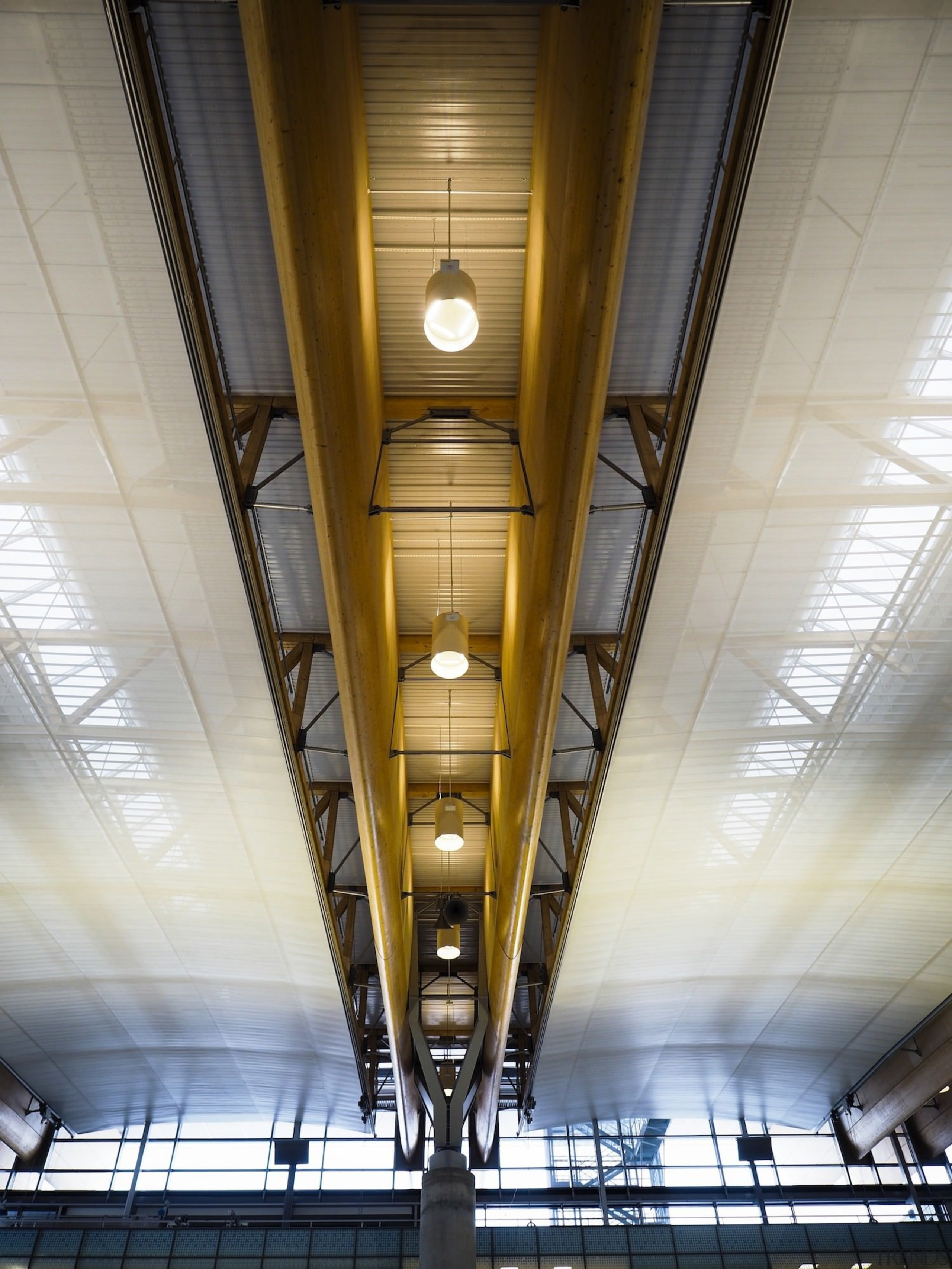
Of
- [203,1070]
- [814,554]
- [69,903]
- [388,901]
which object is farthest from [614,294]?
[203,1070]

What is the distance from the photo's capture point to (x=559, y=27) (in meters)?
9.68

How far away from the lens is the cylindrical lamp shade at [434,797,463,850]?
19750 mm

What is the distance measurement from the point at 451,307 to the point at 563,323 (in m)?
1.33

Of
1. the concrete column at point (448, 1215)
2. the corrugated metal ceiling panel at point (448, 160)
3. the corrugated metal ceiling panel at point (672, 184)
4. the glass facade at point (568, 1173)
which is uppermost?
the corrugated metal ceiling panel at point (448, 160)

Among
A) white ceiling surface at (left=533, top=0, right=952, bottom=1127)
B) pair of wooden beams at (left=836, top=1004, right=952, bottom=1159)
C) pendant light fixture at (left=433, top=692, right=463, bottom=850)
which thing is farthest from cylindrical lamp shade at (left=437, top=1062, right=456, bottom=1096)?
pendant light fixture at (left=433, top=692, right=463, bottom=850)

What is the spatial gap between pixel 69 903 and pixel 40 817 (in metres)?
4.64

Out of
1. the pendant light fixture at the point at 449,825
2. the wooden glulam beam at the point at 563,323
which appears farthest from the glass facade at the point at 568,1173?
the wooden glulam beam at the point at 563,323

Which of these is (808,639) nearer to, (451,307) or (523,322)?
(523,322)

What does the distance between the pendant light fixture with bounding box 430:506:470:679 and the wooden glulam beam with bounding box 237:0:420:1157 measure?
3.66 ft

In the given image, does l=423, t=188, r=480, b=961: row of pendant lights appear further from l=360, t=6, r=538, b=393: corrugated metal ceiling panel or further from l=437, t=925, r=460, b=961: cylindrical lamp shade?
l=360, t=6, r=538, b=393: corrugated metal ceiling panel

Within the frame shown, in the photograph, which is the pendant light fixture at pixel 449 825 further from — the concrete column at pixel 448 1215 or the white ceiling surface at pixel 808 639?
the concrete column at pixel 448 1215

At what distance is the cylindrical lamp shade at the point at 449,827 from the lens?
19750 millimetres

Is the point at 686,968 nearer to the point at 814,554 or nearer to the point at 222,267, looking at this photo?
the point at 814,554

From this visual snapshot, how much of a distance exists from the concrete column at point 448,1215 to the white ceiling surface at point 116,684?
6030mm
